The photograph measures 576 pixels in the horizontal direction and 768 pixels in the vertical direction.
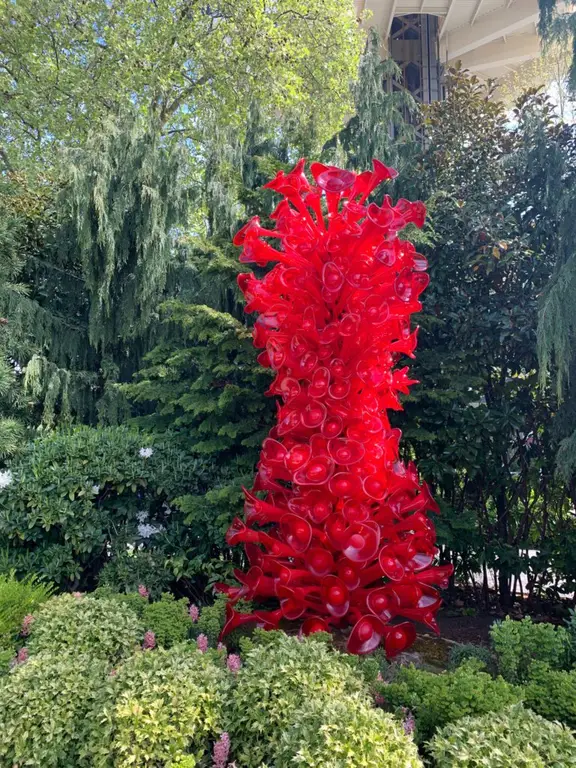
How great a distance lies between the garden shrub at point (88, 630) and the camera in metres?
2.16

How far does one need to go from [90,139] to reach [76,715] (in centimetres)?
441

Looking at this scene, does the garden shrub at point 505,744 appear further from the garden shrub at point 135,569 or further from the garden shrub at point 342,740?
the garden shrub at point 135,569

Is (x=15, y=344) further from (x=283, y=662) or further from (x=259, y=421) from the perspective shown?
(x=283, y=662)

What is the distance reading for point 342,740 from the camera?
137 centimetres

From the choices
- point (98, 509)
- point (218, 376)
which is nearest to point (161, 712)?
point (98, 509)

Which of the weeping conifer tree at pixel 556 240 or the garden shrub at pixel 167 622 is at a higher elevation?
the weeping conifer tree at pixel 556 240

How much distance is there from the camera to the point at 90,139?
4668mm

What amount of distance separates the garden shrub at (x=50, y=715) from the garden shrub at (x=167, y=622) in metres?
0.56

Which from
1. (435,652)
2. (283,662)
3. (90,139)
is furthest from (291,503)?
(90,139)

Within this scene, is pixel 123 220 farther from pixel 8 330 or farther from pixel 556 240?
pixel 556 240

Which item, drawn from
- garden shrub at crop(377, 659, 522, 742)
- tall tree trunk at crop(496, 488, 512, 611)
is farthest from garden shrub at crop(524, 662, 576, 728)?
tall tree trunk at crop(496, 488, 512, 611)

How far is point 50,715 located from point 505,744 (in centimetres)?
129

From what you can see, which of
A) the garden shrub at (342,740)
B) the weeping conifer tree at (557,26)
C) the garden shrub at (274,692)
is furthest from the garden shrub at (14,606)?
the weeping conifer tree at (557,26)

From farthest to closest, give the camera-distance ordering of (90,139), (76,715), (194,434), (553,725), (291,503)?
1. (90,139)
2. (194,434)
3. (291,503)
4. (76,715)
5. (553,725)
